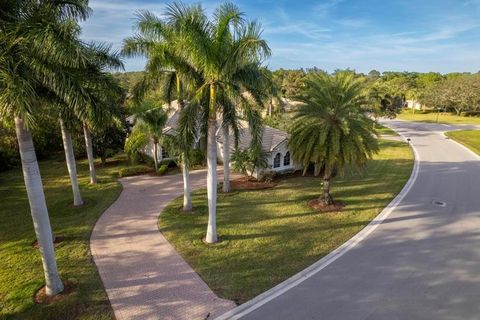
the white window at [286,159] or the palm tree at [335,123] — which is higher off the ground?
Answer: the palm tree at [335,123]

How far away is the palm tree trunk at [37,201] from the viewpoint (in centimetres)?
780

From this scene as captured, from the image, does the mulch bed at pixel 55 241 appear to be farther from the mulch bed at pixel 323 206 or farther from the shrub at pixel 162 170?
the mulch bed at pixel 323 206

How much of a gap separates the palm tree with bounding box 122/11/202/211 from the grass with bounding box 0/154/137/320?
5215mm

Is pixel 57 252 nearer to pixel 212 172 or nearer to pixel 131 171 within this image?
pixel 212 172

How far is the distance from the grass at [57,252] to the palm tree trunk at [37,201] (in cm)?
70

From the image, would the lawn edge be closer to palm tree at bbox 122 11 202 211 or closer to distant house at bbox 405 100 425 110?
palm tree at bbox 122 11 202 211

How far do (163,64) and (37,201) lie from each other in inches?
262

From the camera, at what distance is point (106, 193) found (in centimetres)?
1789

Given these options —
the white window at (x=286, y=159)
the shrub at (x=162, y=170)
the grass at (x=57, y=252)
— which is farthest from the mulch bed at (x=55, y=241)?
the white window at (x=286, y=159)

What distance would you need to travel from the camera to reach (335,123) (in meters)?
14.3

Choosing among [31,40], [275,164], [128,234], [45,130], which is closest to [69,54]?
[31,40]

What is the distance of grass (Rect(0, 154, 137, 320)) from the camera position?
27.1ft

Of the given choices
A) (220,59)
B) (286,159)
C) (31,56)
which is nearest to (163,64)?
(220,59)

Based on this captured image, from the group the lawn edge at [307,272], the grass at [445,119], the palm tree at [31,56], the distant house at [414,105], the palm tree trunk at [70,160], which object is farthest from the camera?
the distant house at [414,105]
